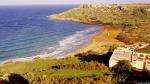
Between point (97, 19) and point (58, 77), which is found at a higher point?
point (58, 77)

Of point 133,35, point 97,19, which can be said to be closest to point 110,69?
point 133,35

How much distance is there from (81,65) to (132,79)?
7.91 m

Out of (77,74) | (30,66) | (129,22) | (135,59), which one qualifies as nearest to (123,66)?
(135,59)

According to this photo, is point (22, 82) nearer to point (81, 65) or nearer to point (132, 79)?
point (81, 65)

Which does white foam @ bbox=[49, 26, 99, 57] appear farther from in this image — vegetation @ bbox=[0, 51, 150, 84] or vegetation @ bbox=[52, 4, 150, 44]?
vegetation @ bbox=[0, 51, 150, 84]

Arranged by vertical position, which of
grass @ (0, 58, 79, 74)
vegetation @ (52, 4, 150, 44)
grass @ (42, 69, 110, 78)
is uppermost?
grass @ (42, 69, 110, 78)

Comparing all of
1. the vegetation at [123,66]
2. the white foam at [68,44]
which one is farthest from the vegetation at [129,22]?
the vegetation at [123,66]

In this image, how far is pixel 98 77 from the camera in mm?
33219

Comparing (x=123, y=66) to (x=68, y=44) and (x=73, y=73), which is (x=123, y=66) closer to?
(x=73, y=73)

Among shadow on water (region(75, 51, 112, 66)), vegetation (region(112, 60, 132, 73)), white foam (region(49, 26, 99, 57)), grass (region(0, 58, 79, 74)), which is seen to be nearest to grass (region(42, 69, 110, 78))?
vegetation (region(112, 60, 132, 73))

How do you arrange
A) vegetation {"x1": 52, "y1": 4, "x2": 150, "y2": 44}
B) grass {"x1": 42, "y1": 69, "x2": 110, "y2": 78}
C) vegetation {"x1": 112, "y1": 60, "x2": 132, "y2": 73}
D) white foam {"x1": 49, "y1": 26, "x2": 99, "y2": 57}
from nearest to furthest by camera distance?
grass {"x1": 42, "y1": 69, "x2": 110, "y2": 78} → vegetation {"x1": 112, "y1": 60, "x2": 132, "y2": 73} → white foam {"x1": 49, "y1": 26, "x2": 99, "y2": 57} → vegetation {"x1": 52, "y1": 4, "x2": 150, "y2": 44}

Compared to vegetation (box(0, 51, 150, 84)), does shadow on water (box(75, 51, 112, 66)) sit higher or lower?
lower

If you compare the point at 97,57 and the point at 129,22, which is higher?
the point at 97,57

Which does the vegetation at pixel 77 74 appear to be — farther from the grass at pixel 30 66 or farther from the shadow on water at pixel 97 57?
the shadow on water at pixel 97 57
